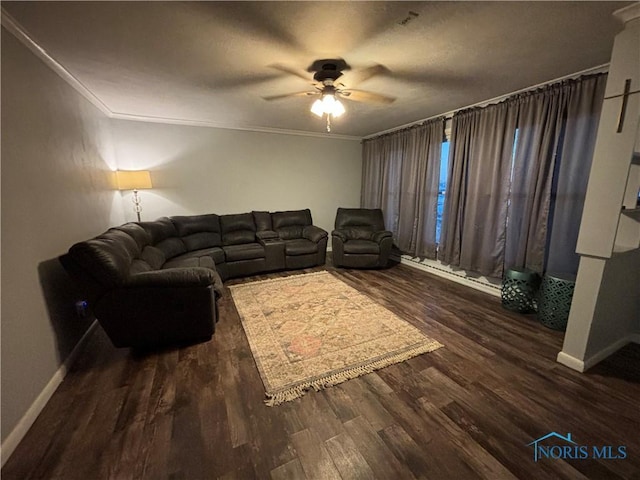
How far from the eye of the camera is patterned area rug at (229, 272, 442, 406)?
1.88 m

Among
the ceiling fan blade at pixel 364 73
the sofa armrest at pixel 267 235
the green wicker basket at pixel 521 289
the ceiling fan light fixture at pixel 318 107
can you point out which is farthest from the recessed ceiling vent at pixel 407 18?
the sofa armrest at pixel 267 235

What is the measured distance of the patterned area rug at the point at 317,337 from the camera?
6.18 feet

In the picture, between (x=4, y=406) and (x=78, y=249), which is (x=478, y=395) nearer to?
(x=4, y=406)

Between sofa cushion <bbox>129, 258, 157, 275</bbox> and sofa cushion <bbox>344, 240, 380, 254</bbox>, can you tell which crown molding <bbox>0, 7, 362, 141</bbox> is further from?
sofa cushion <bbox>344, 240, 380, 254</bbox>

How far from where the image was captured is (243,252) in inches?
155

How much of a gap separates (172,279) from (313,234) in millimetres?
2733

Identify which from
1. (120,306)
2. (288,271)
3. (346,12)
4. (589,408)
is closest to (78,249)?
(120,306)

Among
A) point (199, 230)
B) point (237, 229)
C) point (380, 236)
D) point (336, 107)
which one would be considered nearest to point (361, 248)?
point (380, 236)

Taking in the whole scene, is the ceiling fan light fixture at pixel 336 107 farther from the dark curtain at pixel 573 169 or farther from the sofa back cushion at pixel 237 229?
the sofa back cushion at pixel 237 229

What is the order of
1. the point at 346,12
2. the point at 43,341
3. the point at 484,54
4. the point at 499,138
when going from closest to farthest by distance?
the point at 346,12
the point at 43,341
the point at 484,54
the point at 499,138

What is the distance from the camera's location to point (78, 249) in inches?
73.5

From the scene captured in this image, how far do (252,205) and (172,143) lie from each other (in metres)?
1.59

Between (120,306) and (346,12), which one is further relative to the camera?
(120,306)

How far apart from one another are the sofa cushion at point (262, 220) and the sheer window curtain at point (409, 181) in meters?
2.20
